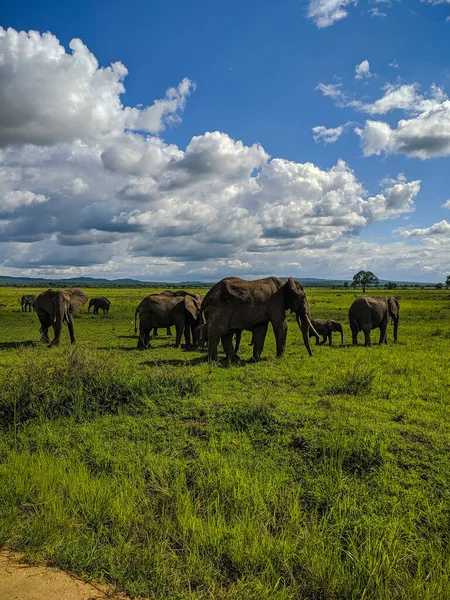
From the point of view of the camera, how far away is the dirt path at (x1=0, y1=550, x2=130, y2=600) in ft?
11.8

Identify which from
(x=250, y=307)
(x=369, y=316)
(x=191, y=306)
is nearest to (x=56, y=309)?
(x=191, y=306)

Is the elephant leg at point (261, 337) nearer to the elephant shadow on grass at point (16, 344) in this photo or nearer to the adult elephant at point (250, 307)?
the adult elephant at point (250, 307)

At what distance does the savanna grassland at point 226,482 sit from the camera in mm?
3975

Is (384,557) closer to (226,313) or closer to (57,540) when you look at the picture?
(57,540)

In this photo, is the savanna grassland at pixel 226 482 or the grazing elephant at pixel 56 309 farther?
the grazing elephant at pixel 56 309

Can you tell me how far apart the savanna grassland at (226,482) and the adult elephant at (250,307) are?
140 inches

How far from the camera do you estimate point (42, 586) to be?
370 cm

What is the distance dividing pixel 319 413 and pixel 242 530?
130 inches

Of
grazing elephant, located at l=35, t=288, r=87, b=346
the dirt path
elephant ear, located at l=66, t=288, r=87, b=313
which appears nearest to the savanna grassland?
the dirt path

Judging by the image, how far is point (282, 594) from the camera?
3645mm

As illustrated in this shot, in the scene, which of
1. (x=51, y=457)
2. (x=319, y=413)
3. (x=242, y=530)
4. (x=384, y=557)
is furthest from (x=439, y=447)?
(x=51, y=457)

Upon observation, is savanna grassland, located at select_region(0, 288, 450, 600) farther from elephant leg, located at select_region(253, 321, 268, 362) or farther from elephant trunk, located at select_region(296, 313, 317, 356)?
elephant trunk, located at select_region(296, 313, 317, 356)

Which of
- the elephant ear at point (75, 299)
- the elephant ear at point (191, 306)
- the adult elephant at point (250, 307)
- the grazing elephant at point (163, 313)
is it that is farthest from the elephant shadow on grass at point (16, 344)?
the adult elephant at point (250, 307)

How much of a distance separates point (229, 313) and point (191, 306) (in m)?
4.71
